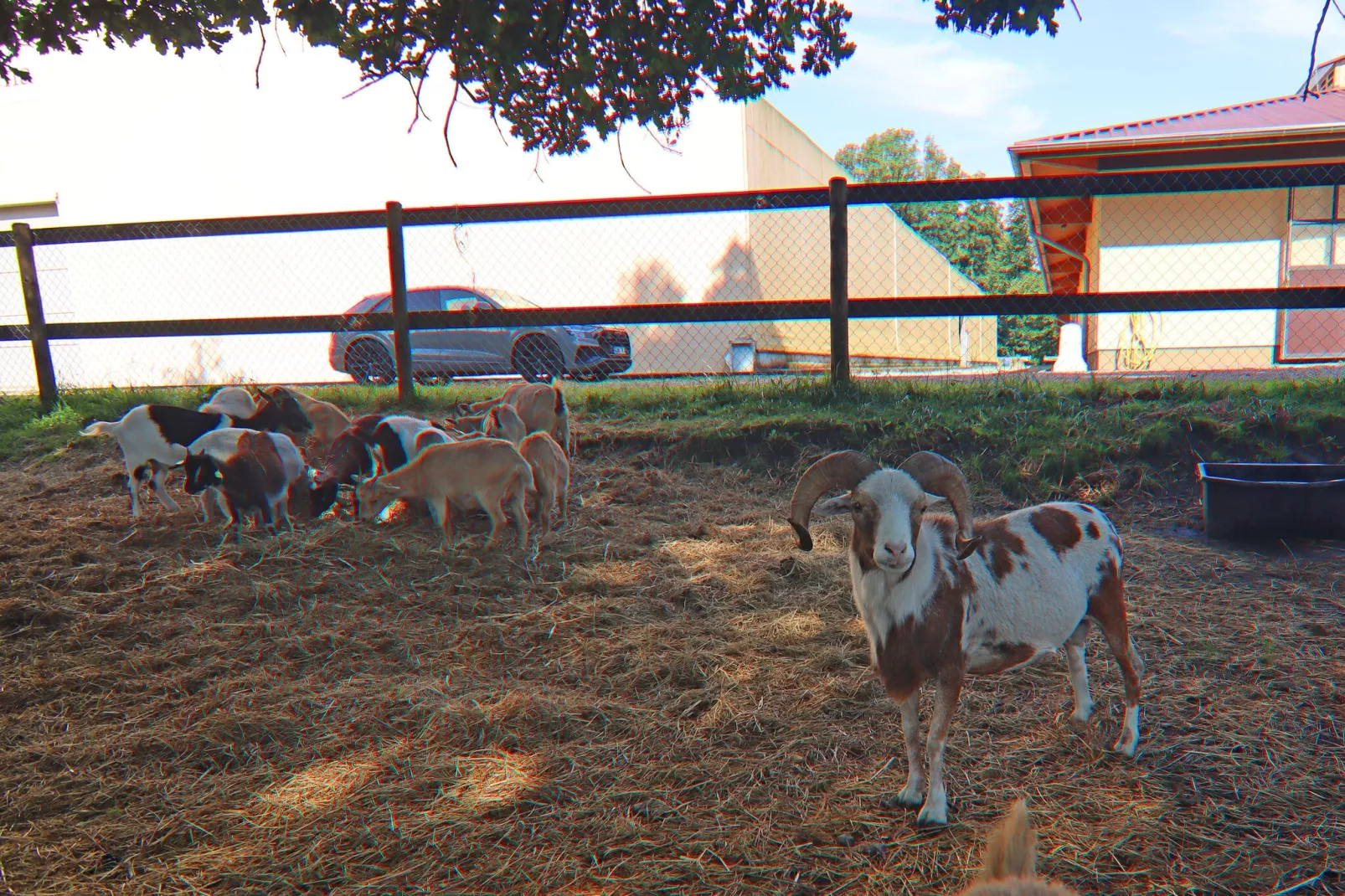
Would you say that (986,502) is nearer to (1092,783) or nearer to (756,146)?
(1092,783)

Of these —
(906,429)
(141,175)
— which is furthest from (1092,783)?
(141,175)

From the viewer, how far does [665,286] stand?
17859 mm

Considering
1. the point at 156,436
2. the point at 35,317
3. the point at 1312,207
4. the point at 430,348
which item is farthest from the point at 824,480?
the point at 1312,207

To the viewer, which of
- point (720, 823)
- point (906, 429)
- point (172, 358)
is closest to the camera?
point (720, 823)

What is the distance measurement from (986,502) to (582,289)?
12.9 meters

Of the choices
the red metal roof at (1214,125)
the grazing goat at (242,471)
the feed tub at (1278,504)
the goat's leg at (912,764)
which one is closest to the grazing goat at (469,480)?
the grazing goat at (242,471)

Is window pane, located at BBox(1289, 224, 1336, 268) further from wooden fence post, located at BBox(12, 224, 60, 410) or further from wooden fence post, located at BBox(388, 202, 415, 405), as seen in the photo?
wooden fence post, located at BBox(12, 224, 60, 410)

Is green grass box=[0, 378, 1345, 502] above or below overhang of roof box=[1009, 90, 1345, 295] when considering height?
below

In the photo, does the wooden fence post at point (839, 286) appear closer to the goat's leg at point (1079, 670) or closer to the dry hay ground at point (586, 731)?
the dry hay ground at point (586, 731)

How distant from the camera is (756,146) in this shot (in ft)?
61.6

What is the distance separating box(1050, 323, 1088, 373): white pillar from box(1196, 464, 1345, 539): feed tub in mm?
11909

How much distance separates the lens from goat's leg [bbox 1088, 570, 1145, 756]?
3100 mm

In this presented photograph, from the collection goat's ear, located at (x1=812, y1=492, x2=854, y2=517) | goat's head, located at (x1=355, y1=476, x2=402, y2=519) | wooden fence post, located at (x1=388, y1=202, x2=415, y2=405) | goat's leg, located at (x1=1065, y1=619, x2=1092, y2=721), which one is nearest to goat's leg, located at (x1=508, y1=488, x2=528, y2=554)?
goat's head, located at (x1=355, y1=476, x2=402, y2=519)

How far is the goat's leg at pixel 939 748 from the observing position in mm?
2666
